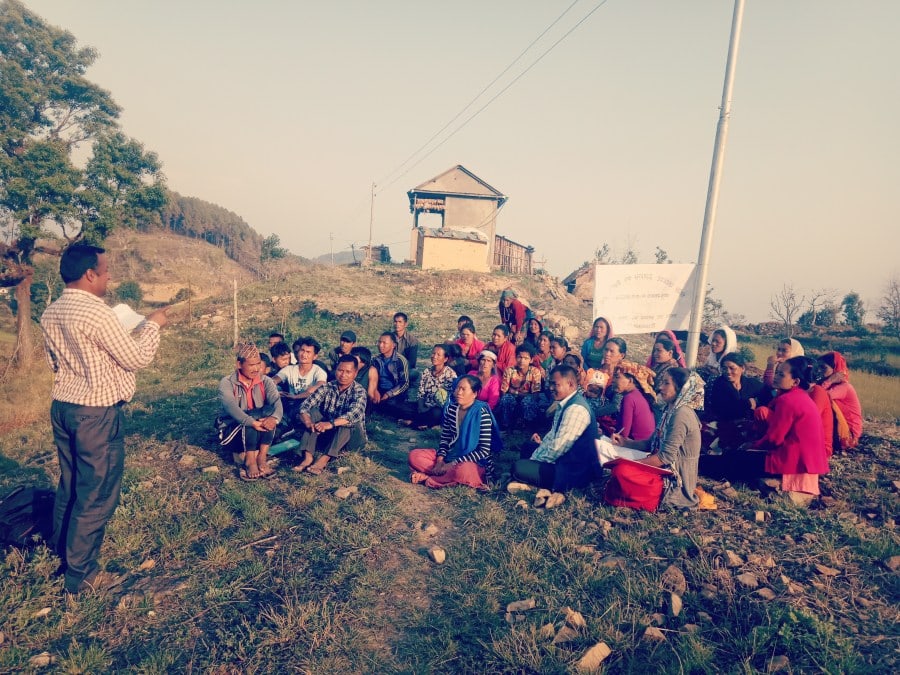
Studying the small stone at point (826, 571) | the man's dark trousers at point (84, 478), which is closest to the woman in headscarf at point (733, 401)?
the small stone at point (826, 571)

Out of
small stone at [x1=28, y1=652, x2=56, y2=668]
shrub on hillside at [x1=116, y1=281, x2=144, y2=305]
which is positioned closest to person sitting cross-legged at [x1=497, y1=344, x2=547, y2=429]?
small stone at [x1=28, y1=652, x2=56, y2=668]

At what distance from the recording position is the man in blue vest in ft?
17.0

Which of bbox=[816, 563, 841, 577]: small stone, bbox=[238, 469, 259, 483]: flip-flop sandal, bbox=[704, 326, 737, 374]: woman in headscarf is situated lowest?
bbox=[238, 469, 259, 483]: flip-flop sandal

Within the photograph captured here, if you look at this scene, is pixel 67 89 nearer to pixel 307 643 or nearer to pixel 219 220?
pixel 307 643

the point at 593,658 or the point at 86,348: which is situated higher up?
the point at 86,348

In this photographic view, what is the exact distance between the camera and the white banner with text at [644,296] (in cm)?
716

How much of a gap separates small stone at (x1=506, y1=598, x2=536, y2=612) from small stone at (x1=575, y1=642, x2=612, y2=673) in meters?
0.55

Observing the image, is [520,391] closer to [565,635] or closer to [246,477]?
[246,477]

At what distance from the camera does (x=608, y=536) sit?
14.1ft

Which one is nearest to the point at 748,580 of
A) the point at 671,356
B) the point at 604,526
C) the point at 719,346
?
the point at 604,526

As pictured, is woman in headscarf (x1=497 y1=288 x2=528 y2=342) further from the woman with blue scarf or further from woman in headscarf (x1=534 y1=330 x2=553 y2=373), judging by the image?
the woman with blue scarf

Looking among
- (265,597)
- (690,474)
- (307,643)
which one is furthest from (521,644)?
(690,474)

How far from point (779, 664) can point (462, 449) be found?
336cm

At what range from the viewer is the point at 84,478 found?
3404mm
